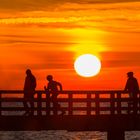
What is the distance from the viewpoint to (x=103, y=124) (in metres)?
25.6

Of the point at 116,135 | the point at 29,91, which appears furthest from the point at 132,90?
the point at 29,91

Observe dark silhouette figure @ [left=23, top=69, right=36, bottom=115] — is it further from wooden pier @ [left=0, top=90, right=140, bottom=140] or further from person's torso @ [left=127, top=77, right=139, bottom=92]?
person's torso @ [left=127, top=77, right=139, bottom=92]

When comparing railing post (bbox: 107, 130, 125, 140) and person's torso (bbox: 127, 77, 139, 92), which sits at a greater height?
person's torso (bbox: 127, 77, 139, 92)

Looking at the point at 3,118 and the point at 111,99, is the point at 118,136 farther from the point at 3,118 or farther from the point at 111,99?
the point at 3,118

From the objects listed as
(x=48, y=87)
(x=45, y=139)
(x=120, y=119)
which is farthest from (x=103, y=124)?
(x=45, y=139)

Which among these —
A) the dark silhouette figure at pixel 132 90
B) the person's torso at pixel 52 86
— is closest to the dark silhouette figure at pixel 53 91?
the person's torso at pixel 52 86

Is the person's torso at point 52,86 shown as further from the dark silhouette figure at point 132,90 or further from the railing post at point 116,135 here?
the dark silhouette figure at point 132,90

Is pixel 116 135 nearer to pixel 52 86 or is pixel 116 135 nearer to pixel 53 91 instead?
pixel 53 91

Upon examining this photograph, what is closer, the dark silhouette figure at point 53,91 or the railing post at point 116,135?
the dark silhouette figure at point 53,91

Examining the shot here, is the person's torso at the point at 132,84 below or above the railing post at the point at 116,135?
above

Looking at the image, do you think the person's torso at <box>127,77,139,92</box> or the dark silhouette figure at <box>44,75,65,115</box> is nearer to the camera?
the dark silhouette figure at <box>44,75,65,115</box>

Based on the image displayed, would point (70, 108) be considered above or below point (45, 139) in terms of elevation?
above

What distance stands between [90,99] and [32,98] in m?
2.37

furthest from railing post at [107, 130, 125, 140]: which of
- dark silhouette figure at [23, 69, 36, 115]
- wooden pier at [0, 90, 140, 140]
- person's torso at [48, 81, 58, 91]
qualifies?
dark silhouette figure at [23, 69, 36, 115]
